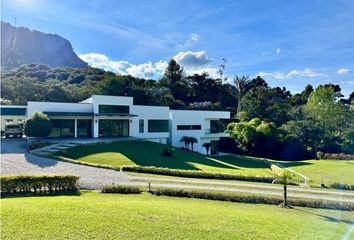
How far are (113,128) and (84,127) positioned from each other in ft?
10.6

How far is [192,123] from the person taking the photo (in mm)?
40562

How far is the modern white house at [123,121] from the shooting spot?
31.7 meters

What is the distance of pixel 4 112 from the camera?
115 ft

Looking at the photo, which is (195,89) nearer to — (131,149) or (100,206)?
(131,149)

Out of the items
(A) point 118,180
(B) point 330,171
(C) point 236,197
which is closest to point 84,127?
(A) point 118,180

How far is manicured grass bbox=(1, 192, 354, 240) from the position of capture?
7691 mm

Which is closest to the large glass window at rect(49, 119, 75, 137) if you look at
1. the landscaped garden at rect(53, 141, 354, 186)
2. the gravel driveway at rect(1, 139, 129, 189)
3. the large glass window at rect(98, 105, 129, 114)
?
the large glass window at rect(98, 105, 129, 114)

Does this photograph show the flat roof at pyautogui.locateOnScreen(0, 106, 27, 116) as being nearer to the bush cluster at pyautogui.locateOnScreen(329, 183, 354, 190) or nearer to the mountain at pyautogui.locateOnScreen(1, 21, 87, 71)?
the bush cluster at pyautogui.locateOnScreen(329, 183, 354, 190)

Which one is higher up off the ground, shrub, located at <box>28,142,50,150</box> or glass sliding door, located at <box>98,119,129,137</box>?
glass sliding door, located at <box>98,119,129,137</box>

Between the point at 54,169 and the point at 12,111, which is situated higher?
the point at 12,111

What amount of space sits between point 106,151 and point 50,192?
12.3m

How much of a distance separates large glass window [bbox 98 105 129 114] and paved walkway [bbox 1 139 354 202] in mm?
13109

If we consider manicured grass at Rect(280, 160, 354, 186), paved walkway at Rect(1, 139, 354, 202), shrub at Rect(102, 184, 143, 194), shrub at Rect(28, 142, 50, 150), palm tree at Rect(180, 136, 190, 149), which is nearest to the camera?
shrub at Rect(102, 184, 143, 194)

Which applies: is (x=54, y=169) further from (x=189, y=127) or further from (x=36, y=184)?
(x=189, y=127)
